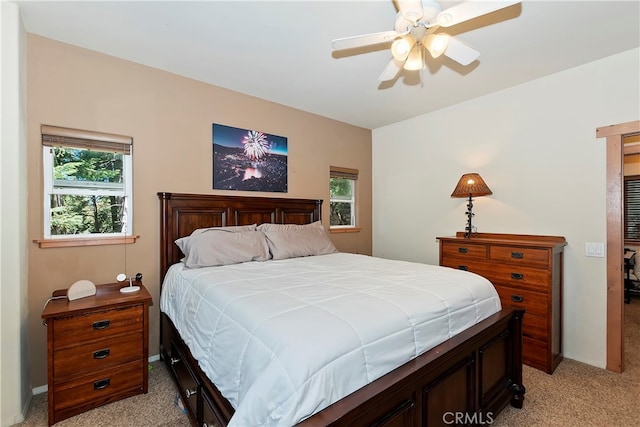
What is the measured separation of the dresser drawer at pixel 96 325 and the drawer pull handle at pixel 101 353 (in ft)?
0.32

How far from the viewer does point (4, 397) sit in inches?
70.9

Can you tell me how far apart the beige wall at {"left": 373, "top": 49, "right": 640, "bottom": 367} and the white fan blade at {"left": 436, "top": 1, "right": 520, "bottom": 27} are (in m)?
1.93

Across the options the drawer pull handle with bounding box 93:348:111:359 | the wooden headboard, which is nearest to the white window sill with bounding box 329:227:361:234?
the wooden headboard

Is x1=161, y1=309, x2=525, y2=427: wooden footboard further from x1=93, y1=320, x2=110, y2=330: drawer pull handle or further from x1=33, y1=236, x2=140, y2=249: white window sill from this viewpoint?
x1=33, y1=236, x2=140, y2=249: white window sill

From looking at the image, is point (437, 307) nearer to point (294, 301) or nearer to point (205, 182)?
point (294, 301)

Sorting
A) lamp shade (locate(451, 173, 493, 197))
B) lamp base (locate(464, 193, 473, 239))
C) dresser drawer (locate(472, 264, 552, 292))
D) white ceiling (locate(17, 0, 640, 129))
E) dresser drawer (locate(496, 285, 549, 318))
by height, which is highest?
white ceiling (locate(17, 0, 640, 129))

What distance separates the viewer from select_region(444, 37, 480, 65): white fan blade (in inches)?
71.1

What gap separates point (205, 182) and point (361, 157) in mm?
2425

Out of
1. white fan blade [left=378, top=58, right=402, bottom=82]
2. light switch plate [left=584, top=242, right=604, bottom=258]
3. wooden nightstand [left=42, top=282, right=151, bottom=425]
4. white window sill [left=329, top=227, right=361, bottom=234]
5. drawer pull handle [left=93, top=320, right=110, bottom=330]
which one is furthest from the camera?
white window sill [left=329, top=227, right=361, bottom=234]

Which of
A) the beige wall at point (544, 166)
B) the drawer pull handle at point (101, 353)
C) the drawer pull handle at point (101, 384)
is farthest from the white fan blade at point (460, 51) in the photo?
the drawer pull handle at point (101, 384)

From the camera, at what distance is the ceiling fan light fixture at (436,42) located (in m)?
1.76

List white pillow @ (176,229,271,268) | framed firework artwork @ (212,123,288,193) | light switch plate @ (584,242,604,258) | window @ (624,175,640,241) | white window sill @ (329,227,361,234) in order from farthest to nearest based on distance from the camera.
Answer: window @ (624,175,640,241), white window sill @ (329,227,361,234), framed firework artwork @ (212,123,288,193), light switch plate @ (584,242,604,258), white pillow @ (176,229,271,268)

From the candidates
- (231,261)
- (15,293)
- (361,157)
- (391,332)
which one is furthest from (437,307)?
(361,157)

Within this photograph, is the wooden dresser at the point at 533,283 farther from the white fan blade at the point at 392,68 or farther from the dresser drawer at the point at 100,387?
the dresser drawer at the point at 100,387
